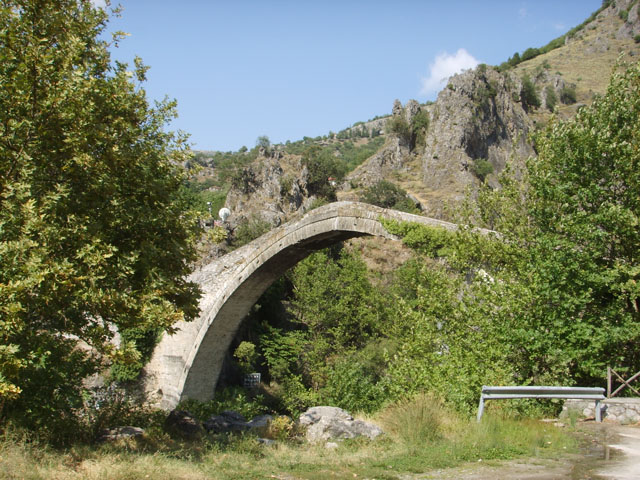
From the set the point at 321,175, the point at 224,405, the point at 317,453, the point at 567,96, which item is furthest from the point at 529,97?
the point at 317,453

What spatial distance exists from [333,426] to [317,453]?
4.39 ft

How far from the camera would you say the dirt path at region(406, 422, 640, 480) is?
14.0 feet

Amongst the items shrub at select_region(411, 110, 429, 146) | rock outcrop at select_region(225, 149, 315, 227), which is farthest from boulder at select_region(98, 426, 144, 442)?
shrub at select_region(411, 110, 429, 146)

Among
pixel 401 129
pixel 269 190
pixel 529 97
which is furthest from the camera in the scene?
pixel 529 97

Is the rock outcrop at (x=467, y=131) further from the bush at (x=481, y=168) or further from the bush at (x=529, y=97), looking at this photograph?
the bush at (x=529, y=97)

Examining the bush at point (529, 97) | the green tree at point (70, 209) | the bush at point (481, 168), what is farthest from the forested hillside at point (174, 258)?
the bush at point (529, 97)

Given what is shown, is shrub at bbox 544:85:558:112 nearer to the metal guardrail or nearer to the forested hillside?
the forested hillside

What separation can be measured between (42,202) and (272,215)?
96.2ft

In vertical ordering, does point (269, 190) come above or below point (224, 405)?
above

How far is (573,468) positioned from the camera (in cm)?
452

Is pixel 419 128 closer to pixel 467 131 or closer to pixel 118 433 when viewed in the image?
pixel 467 131

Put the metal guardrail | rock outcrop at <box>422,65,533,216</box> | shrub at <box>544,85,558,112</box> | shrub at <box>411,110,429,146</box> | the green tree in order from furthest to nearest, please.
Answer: shrub at <box>544,85,558,112</box> → shrub at <box>411,110,429,146</box> → rock outcrop at <box>422,65,533,216</box> → the metal guardrail → the green tree

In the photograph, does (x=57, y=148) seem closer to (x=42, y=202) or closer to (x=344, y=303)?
(x=42, y=202)

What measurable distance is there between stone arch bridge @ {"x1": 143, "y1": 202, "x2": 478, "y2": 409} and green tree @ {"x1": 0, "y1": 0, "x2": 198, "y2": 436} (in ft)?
23.3
